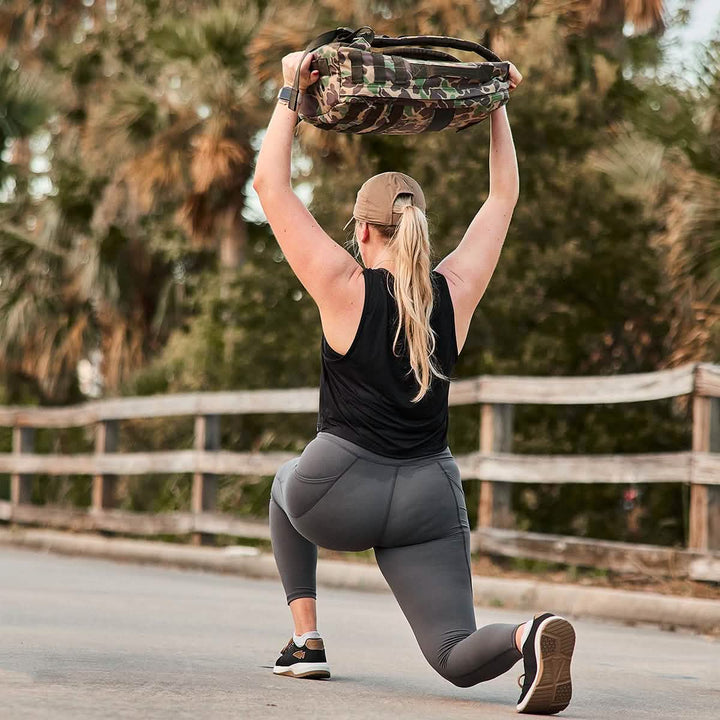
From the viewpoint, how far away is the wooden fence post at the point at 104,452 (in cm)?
1371

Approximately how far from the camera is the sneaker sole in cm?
498

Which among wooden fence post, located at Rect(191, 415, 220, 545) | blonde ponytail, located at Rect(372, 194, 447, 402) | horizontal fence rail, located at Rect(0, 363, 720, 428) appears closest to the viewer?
blonde ponytail, located at Rect(372, 194, 447, 402)

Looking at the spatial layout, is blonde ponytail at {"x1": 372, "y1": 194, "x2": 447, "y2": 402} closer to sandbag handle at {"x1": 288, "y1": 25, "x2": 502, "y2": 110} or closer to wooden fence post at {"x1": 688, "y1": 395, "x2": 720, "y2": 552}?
sandbag handle at {"x1": 288, "y1": 25, "x2": 502, "y2": 110}

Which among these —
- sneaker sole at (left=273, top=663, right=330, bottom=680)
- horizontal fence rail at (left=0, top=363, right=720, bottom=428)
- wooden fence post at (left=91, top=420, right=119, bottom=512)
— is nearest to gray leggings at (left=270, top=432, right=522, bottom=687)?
sneaker sole at (left=273, top=663, right=330, bottom=680)

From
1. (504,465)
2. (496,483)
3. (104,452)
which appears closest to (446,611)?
(504,465)

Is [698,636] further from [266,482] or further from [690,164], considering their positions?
[266,482]

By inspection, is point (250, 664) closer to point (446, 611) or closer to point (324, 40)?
point (446, 611)

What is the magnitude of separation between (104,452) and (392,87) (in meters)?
9.61

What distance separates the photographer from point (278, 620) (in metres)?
7.48

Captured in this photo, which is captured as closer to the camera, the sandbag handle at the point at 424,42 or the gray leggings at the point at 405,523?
the gray leggings at the point at 405,523

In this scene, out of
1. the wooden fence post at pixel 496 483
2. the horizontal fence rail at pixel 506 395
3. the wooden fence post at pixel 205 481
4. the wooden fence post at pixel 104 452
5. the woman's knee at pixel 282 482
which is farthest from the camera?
the wooden fence post at pixel 104 452

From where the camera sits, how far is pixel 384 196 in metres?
4.60

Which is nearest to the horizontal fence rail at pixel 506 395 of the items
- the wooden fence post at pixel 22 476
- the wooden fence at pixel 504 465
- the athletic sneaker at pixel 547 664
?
the wooden fence at pixel 504 465

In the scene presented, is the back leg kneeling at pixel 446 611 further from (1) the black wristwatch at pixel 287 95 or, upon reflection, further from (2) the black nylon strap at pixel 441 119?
(1) the black wristwatch at pixel 287 95
